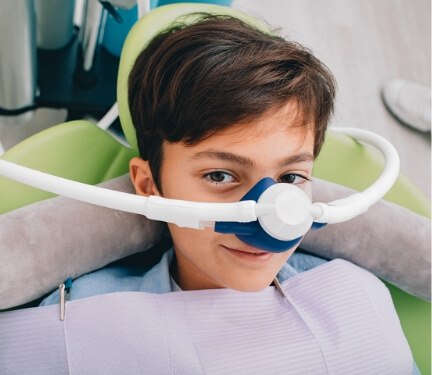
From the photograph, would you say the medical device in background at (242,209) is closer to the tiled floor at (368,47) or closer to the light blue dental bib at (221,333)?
the light blue dental bib at (221,333)

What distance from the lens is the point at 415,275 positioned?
0.93 meters

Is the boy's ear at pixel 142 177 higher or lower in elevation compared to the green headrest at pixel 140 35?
lower

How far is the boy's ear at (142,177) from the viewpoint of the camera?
0.80 metres

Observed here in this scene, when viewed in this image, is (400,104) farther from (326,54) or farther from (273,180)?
Answer: (273,180)

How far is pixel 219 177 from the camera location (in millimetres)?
688

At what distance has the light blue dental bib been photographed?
73 centimetres

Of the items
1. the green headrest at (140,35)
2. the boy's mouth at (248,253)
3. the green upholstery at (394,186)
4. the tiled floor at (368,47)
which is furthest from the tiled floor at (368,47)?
the boy's mouth at (248,253)

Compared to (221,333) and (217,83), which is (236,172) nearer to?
(217,83)

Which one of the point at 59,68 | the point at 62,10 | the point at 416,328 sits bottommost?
the point at 416,328

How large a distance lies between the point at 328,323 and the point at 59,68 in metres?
1.07

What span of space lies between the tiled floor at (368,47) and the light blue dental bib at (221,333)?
0.91 m

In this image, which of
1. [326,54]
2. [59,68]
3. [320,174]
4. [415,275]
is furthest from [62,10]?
[415,275]

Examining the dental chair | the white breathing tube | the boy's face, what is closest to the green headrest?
the dental chair

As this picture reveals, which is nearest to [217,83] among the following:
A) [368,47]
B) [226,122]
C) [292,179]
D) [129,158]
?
[226,122]
